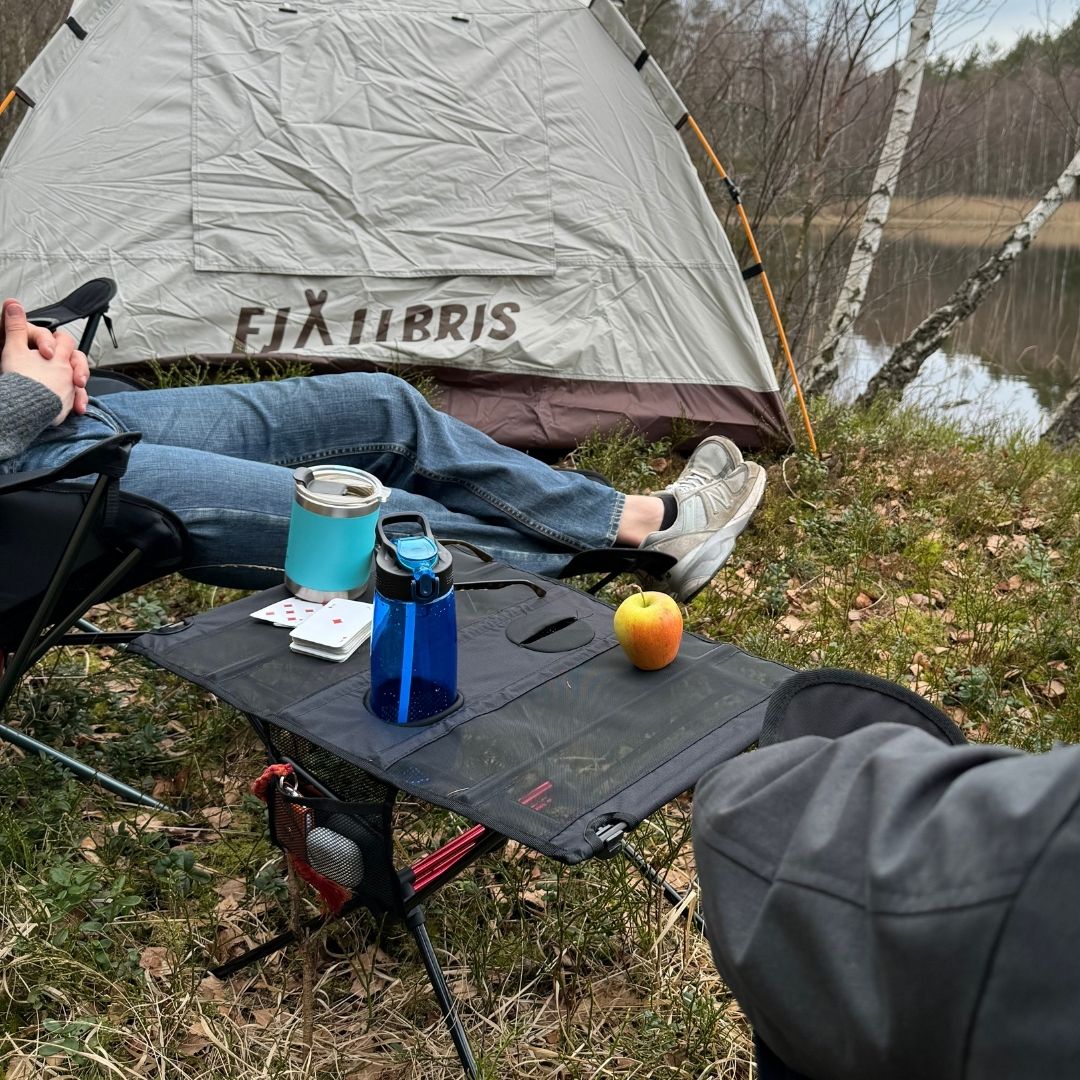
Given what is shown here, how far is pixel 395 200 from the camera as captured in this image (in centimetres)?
385

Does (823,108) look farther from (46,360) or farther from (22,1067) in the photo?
(22,1067)

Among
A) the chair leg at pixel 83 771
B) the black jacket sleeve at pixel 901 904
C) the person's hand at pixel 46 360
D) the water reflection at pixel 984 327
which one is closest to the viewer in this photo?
the black jacket sleeve at pixel 901 904

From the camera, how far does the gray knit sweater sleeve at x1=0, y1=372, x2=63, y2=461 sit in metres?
2.07

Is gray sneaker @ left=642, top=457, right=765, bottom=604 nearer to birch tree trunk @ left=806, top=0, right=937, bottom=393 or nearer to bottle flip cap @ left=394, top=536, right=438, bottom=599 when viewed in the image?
bottle flip cap @ left=394, top=536, right=438, bottom=599

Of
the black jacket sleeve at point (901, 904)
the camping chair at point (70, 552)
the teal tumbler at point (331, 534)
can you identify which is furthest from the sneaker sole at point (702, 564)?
the black jacket sleeve at point (901, 904)

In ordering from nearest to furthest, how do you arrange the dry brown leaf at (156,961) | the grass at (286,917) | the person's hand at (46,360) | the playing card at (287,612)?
the grass at (286,917) < the dry brown leaf at (156,961) < the playing card at (287,612) < the person's hand at (46,360)

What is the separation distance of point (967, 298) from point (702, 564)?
13.4 feet

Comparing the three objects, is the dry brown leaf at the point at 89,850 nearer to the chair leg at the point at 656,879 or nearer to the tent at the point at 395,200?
the chair leg at the point at 656,879

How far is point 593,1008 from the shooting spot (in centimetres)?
167

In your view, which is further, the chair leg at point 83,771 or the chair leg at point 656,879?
the chair leg at point 83,771

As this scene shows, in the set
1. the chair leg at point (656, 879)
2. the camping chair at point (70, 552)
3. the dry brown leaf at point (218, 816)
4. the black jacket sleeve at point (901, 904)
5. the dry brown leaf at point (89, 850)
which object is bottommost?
the dry brown leaf at point (89, 850)

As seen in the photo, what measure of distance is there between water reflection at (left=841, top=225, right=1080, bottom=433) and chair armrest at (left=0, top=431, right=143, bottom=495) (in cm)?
629

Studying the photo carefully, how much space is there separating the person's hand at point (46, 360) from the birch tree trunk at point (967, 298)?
4483mm

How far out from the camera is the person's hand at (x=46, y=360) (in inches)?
86.9
